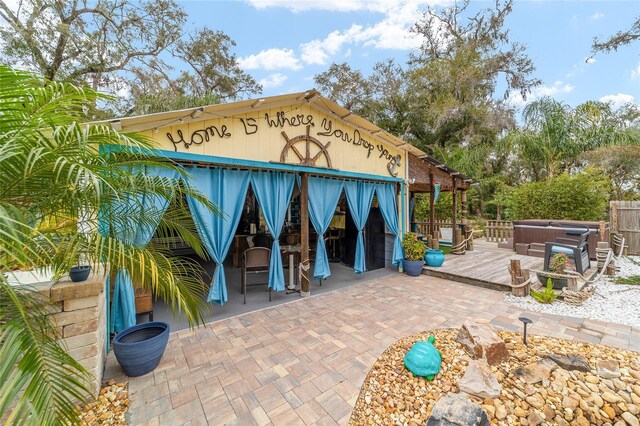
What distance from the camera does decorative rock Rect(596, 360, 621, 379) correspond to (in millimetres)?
2234

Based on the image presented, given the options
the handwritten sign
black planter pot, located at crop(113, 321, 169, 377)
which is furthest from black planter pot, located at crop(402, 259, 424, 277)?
black planter pot, located at crop(113, 321, 169, 377)

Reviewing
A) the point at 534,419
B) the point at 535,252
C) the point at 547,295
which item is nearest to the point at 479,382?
the point at 534,419

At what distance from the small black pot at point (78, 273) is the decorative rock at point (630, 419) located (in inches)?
172

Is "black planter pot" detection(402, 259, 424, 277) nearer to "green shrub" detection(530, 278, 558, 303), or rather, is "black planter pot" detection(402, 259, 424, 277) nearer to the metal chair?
"green shrub" detection(530, 278, 558, 303)

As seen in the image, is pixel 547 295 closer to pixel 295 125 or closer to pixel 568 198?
pixel 295 125

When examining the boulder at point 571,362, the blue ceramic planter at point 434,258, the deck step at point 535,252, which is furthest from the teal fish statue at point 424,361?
the deck step at point 535,252

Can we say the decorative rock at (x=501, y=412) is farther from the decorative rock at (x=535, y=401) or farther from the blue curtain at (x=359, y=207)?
the blue curtain at (x=359, y=207)

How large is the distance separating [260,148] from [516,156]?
14688mm

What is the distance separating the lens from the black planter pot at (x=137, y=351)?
2422 mm

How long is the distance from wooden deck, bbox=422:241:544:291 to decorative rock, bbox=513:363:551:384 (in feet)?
8.99

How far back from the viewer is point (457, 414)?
1.80 meters

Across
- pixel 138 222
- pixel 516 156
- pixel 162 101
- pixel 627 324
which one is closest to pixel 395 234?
pixel 627 324

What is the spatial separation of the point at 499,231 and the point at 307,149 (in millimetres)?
9203

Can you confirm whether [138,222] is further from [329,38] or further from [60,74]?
[329,38]
